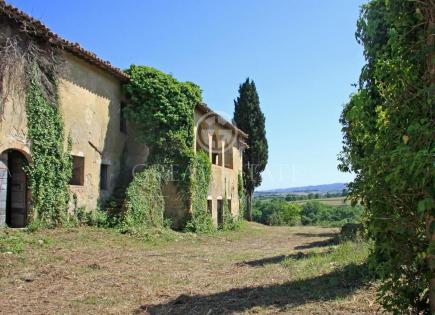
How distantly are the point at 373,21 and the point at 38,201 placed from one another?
10.6 metres

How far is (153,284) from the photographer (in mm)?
7902

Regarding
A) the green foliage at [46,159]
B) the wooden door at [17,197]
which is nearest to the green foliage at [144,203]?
the green foliage at [46,159]

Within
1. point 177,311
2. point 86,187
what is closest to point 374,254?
point 177,311

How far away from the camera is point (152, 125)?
17.2 metres

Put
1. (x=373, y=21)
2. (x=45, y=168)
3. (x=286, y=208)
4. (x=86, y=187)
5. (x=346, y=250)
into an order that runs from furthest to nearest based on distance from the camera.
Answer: (x=286, y=208)
(x=86, y=187)
(x=45, y=168)
(x=346, y=250)
(x=373, y=21)

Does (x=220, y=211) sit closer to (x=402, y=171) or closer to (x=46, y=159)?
(x=46, y=159)

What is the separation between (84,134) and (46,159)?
7.08ft

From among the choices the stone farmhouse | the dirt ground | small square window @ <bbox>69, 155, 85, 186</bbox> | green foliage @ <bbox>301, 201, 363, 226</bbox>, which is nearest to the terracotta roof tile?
the stone farmhouse

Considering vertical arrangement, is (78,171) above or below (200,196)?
above

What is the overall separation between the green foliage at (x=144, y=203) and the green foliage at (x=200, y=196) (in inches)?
57.9

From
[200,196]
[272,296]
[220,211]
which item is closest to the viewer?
[272,296]

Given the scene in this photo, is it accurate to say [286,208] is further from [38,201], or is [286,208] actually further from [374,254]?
[374,254]

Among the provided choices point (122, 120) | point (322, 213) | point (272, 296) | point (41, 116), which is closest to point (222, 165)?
point (122, 120)

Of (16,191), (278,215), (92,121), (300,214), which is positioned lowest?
(300,214)
